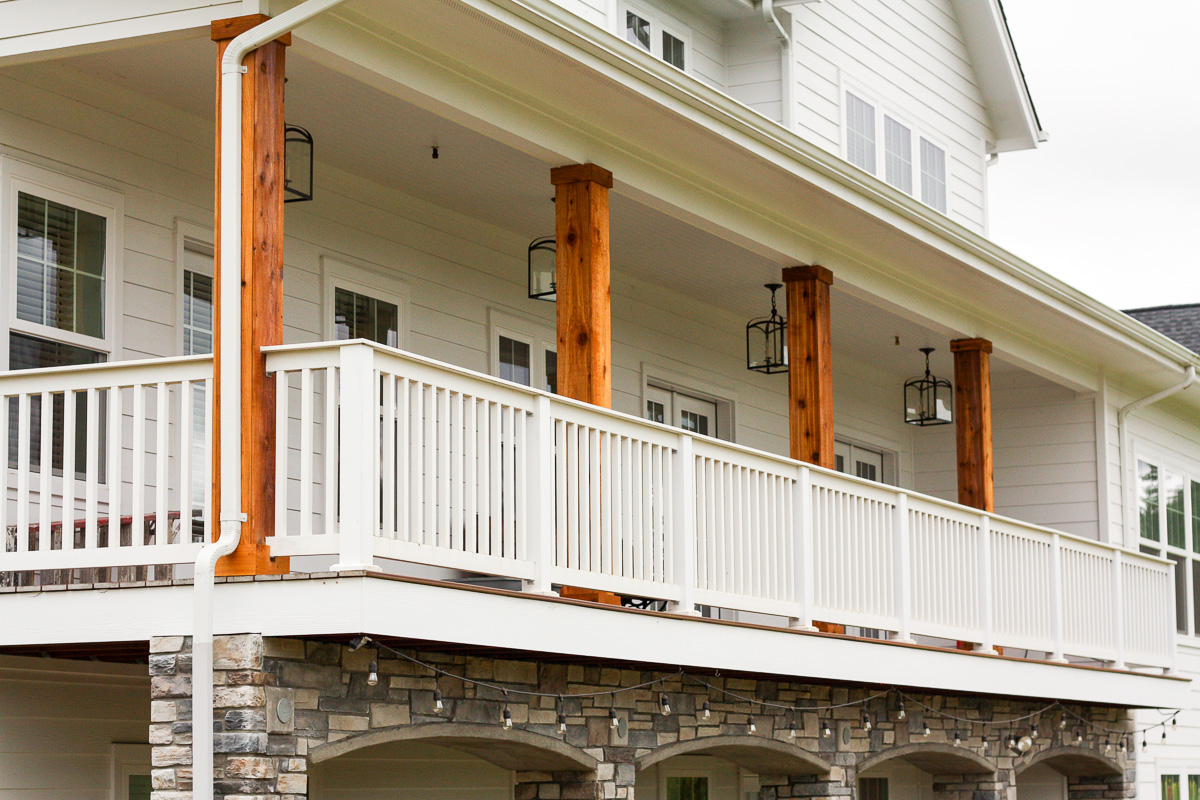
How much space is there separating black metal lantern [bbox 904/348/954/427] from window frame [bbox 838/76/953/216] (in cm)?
172

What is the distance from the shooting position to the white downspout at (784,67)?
14594 millimetres

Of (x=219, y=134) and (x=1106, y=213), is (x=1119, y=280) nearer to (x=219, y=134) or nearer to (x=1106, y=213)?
(x=1106, y=213)

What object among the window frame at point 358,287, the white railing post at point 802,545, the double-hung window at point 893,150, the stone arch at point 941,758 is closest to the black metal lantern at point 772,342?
the double-hung window at point 893,150

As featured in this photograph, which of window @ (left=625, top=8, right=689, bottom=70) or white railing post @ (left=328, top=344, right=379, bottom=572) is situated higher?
window @ (left=625, top=8, right=689, bottom=70)

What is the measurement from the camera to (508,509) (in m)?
7.60

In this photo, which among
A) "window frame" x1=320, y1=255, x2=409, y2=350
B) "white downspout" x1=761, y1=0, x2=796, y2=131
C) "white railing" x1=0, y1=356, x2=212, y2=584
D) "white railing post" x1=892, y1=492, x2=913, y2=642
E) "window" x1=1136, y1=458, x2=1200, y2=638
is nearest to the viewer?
"white railing" x1=0, y1=356, x2=212, y2=584

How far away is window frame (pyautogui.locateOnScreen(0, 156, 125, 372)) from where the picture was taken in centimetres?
861

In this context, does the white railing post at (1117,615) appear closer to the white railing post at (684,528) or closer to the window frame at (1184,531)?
the window frame at (1184,531)

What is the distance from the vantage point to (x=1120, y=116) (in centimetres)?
5916

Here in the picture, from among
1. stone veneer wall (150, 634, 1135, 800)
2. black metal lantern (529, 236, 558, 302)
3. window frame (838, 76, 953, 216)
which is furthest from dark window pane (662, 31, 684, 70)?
stone veneer wall (150, 634, 1135, 800)

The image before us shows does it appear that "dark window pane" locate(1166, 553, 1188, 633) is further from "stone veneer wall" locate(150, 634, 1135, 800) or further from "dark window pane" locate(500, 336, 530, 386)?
"dark window pane" locate(500, 336, 530, 386)

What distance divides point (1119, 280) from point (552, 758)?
60.4m

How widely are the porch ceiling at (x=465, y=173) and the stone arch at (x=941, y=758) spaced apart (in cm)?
334

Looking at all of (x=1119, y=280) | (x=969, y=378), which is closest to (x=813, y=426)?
(x=969, y=378)
